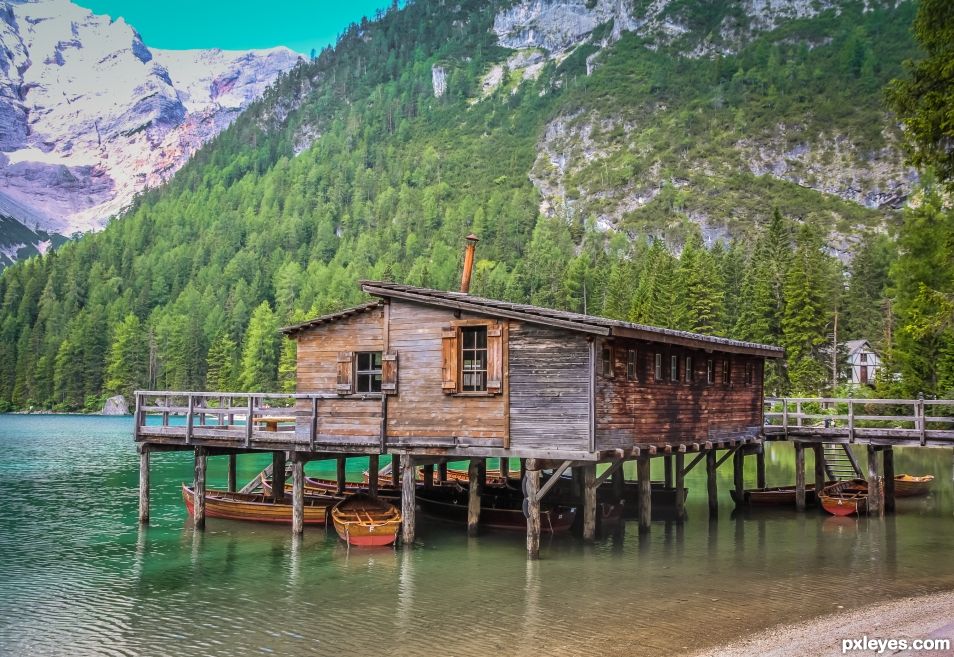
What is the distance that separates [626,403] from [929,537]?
40.4 ft

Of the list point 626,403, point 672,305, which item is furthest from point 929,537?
point 672,305

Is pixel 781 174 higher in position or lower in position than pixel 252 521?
higher

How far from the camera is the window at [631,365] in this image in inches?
1036

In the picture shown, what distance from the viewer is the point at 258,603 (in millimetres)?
20578

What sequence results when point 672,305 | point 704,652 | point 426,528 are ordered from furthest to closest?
point 672,305 → point 426,528 → point 704,652

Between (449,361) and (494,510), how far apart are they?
7.17 metres

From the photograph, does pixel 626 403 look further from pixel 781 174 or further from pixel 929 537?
pixel 781 174

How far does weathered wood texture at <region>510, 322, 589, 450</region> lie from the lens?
24328 millimetres

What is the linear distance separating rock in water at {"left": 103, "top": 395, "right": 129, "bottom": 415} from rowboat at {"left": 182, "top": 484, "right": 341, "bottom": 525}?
361 feet

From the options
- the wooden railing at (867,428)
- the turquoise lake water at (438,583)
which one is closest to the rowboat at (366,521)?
the turquoise lake water at (438,583)

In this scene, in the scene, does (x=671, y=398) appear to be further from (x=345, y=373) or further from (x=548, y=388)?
(x=345, y=373)

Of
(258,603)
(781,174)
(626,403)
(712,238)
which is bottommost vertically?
(258,603)

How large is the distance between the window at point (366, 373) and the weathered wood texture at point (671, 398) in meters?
7.63

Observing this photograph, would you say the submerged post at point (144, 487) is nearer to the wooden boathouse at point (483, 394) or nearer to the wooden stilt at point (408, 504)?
the wooden boathouse at point (483, 394)
